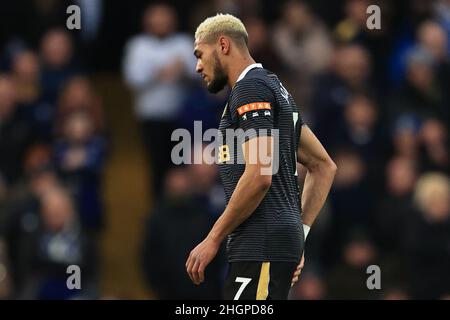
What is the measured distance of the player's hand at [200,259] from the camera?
22.2 ft

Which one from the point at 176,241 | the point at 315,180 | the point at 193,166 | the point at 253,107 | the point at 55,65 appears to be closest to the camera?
the point at 253,107

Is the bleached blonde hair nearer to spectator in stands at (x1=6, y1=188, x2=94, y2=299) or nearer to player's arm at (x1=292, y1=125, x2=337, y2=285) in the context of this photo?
player's arm at (x1=292, y1=125, x2=337, y2=285)

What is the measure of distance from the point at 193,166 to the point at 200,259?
624 centimetres

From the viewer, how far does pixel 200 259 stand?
6.79 m

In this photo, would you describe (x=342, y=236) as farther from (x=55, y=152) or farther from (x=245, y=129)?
(x=245, y=129)

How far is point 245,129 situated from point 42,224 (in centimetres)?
575

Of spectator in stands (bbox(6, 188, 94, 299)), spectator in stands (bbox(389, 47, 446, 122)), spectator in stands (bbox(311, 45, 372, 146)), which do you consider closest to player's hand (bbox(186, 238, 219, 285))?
spectator in stands (bbox(6, 188, 94, 299))

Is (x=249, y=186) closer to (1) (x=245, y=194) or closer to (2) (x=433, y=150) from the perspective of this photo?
(1) (x=245, y=194)

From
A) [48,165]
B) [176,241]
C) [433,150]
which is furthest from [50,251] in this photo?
[433,150]

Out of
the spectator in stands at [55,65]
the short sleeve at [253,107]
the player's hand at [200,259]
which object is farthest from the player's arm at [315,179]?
the spectator in stands at [55,65]

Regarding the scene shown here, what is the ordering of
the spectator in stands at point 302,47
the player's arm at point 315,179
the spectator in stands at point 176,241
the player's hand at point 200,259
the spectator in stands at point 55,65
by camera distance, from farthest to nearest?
the spectator in stands at point 302,47, the spectator in stands at point 55,65, the spectator in stands at point 176,241, the player's arm at point 315,179, the player's hand at point 200,259

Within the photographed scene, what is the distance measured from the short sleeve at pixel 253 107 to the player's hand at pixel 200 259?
61 centimetres

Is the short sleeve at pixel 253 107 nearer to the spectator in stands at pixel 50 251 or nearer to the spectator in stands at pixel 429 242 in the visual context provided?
the spectator in stands at pixel 50 251

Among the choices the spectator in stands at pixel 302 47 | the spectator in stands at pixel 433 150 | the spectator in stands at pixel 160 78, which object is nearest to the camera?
the spectator in stands at pixel 433 150
